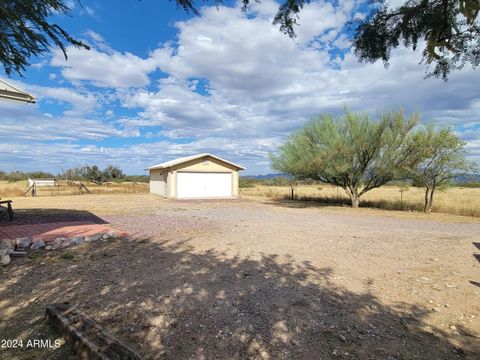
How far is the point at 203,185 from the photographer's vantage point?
24906 mm

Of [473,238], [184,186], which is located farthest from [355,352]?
[184,186]

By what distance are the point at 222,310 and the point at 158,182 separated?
2502cm

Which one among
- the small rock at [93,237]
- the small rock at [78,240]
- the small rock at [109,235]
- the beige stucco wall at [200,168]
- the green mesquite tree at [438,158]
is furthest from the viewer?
the beige stucco wall at [200,168]

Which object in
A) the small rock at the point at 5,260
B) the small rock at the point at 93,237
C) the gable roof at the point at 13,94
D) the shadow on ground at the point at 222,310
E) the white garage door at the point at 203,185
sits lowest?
the shadow on ground at the point at 222,310

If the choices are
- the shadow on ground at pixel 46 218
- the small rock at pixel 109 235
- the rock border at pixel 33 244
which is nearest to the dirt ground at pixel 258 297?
the rock border at pixel 33 244

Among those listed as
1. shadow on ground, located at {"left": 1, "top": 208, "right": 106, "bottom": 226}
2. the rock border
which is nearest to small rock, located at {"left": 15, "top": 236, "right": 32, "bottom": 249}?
the rock border

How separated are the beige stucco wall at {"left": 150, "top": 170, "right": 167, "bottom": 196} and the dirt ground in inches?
745

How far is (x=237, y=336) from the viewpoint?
318cm

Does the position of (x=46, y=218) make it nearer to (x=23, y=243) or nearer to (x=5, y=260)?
(x=23, y=243)

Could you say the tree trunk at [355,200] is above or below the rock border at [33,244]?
above

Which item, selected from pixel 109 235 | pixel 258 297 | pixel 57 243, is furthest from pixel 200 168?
pixel 258 297

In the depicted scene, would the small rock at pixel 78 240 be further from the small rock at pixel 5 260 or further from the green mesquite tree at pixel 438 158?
the green mesquite tree at pixel 438 158

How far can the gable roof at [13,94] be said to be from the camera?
5992mm

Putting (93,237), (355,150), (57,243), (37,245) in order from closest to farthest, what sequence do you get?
1. (37,245)
2. (57,243)
3. (93,237)
4. (355,150)
